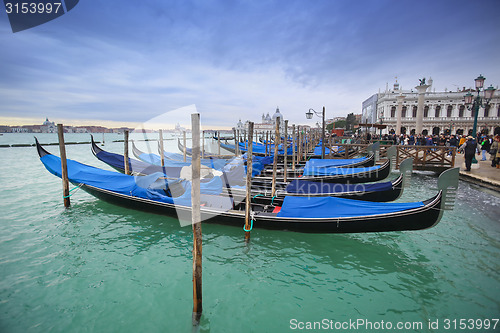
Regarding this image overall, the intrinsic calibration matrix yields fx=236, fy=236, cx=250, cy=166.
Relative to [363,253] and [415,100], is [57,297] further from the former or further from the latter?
[415,100]

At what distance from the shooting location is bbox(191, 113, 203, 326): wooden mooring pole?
2523mm

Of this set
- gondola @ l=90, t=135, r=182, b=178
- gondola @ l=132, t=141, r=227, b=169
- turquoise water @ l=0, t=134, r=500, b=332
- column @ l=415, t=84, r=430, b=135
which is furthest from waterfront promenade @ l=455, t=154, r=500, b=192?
column @ l=415, t=84, r=430, b=135

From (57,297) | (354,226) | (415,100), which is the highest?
(415,100)

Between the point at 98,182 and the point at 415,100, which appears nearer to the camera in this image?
the point at 98,182

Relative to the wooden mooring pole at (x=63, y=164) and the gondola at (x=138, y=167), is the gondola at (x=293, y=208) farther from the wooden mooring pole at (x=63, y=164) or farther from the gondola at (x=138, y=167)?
the gondola at (x=138, y=167)

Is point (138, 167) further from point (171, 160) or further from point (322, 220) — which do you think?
point (322, 220)

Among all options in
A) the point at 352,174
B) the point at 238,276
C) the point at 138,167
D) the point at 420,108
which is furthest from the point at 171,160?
the point at 420,108

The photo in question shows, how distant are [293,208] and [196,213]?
92.0 inches

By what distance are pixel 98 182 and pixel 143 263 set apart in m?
3.46

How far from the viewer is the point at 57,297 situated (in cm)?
308

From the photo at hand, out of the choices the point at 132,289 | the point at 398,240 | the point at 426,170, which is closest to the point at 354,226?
the point at 398,240

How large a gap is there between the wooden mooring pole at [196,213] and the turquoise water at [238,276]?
240mm

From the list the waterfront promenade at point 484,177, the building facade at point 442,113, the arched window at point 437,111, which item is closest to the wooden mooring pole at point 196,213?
the waterfront promenade at point 484,177

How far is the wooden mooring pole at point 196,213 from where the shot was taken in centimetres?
252
